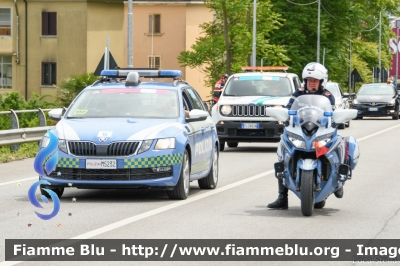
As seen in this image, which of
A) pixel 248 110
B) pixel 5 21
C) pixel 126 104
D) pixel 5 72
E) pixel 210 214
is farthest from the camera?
pixel 5 72

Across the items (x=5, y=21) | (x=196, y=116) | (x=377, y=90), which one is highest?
(x=5, y=21)

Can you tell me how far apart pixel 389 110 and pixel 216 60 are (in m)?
20.5

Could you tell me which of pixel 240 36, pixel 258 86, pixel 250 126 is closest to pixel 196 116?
pixel 250 126

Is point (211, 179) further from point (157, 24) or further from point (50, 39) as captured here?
point (157, 24)

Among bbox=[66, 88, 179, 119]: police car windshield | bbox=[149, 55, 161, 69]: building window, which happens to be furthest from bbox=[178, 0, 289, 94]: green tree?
bbox=[66, 88, 179, 119]: police car windshield

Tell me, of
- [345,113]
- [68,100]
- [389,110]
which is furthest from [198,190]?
[389,110]

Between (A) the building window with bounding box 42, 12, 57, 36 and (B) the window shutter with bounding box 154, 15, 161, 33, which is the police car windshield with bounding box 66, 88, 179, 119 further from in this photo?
(B) the window shutter with bounding box 154, 15, 161, 33

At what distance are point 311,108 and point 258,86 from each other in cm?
1402

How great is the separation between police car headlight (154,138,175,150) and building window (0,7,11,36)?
55.7 metres

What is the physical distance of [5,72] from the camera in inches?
2741

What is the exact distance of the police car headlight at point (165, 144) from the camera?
545 inches

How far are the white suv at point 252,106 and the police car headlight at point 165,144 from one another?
443 inches

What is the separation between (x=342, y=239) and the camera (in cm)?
1062

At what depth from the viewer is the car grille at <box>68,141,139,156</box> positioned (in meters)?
13.7
